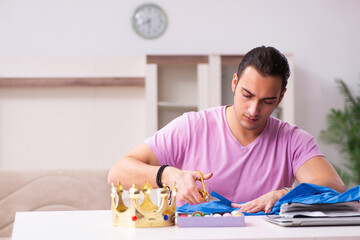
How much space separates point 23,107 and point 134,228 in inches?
138

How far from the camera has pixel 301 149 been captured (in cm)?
192

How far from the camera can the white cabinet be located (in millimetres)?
4309

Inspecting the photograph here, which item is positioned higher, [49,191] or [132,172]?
[132,172]

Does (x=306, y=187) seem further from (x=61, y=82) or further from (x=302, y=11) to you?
(x=302, y=11)

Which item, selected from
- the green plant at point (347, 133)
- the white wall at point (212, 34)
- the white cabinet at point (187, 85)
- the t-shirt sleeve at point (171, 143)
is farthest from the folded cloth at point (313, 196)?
the green plant at point (347, 133)

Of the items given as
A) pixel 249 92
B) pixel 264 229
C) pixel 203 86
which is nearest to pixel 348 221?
pixel 264 229

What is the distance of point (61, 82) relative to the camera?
4.41m

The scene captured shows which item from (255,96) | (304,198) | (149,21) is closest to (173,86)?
(149,21)

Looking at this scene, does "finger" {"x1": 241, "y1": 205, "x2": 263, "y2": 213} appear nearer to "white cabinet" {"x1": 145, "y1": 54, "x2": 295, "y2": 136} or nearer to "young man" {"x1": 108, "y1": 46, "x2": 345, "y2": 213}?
"young man" {"x1": 108, "y1": 46, "x2": 345, "y2": 213}

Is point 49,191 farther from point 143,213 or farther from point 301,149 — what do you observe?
point 143,213

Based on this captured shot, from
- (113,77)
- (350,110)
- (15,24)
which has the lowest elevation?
(350,110)

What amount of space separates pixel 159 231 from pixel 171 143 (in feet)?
2.63

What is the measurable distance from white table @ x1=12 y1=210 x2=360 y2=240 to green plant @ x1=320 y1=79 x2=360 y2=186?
3.53 m

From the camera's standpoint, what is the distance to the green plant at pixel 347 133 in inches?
182
